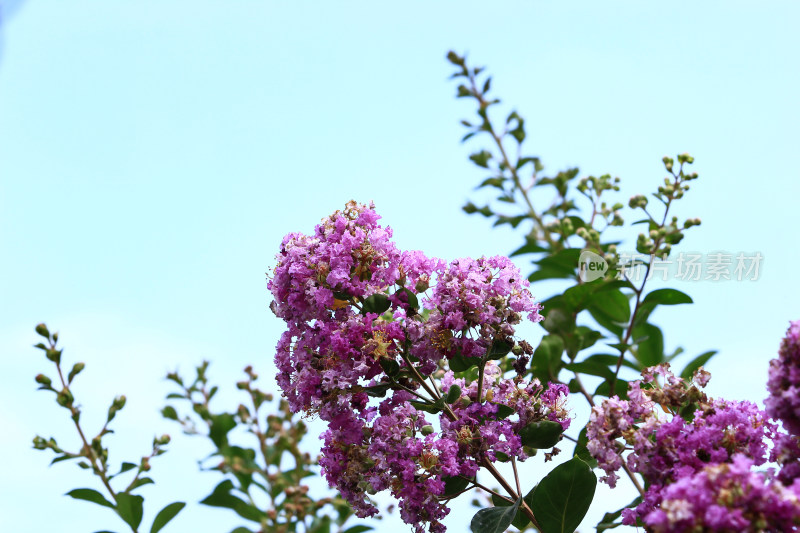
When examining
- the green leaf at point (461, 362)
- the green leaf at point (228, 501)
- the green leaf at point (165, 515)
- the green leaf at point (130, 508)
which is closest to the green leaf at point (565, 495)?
the green leaf at point (461, 362)

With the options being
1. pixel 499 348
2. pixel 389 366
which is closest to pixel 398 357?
pixel 389 366

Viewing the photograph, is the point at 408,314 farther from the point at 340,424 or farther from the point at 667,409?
the point at 667,409

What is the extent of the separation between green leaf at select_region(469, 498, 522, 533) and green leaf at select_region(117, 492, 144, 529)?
1.15 metres

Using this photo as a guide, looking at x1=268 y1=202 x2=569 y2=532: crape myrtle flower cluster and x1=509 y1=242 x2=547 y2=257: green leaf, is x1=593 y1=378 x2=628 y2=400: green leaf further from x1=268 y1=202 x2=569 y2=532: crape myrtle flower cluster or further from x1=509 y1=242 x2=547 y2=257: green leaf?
x1=509 y1=242 x2=547 y2=257: green leaf

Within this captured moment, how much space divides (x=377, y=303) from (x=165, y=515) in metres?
1.03

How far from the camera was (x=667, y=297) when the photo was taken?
2764mm

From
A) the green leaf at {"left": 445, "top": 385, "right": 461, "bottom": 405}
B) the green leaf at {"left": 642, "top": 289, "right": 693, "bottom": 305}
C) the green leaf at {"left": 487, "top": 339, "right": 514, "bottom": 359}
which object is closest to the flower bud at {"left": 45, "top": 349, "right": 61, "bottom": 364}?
the green leaf at {"left": 445, "top": 385, "right": 461, "bottom": 405}

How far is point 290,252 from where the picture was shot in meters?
2.93

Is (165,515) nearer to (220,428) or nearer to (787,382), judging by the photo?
(220,428)

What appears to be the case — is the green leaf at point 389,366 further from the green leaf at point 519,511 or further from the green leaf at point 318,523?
the green leaf at point 318,523

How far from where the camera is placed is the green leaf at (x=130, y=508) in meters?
2.64

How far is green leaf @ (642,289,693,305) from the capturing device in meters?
2.75

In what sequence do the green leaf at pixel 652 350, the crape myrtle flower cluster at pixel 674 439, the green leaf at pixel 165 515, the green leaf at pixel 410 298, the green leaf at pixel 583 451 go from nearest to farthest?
the crape myrtle flower cluster at pixel 674 439 < the green leaf at pixel 165 515 < the green leaf at pixel 410 298 < the green leaf at pixel 583 451 < the green leaf at pixel 652 350

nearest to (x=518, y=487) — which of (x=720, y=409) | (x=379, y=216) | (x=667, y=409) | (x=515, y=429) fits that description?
(x=515, y=429)
